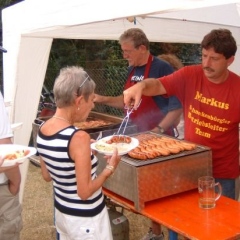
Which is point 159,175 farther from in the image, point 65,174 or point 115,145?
point 65,174

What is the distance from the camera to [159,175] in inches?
83.6

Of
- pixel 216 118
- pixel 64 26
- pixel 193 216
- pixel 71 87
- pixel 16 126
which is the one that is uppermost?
pixel 64 26

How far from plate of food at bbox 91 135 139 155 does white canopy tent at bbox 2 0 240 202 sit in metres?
0.77

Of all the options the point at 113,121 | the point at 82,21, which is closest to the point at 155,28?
the point at 113,121

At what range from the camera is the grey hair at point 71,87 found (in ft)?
6.16

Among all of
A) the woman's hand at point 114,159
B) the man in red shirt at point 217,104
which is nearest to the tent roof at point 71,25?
the man in red shirt at point 217,104

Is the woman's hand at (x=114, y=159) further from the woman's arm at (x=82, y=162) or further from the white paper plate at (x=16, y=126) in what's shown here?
the white paper plate at (x=16, y=126)

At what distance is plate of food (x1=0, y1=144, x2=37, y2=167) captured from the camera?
6.37 ft

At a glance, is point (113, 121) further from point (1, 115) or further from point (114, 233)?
point (1, 115)

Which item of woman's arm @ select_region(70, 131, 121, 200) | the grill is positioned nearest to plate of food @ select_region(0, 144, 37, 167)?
woman's arm @ select_region(70, 131, 121, 200)

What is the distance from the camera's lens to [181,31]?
4898 mm

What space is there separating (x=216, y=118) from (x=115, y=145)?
0.66 metres

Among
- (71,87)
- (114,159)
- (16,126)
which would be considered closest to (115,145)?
(114,159)

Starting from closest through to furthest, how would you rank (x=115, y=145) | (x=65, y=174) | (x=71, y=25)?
(x=65, y=174) → (x=115, y=145) → (x=71, y=25)
